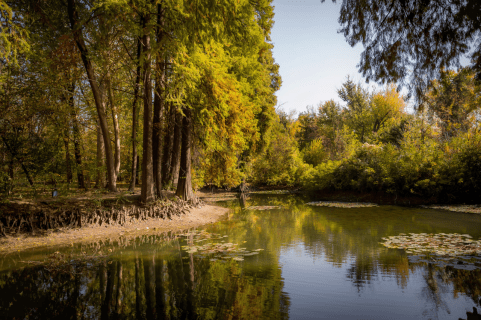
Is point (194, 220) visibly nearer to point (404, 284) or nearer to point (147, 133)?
point (147, 133)

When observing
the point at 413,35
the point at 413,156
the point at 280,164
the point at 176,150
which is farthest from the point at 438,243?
the point at 280,164

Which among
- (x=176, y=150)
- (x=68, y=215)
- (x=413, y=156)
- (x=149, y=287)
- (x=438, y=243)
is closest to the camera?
(x=149, y=287)

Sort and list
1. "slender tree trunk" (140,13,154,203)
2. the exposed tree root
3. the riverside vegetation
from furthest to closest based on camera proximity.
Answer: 1. "slender tree trunk" (140,13,154,203)
2. the exposed tree root
3. the riverside vegetation

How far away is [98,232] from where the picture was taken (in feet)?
31.8

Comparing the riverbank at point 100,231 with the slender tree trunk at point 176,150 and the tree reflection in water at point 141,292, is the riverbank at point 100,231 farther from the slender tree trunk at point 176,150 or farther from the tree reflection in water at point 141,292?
the tree reflection in water at point 141,292

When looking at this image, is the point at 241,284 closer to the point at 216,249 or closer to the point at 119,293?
the point at 119,293

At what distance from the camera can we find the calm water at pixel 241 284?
13.4 feet

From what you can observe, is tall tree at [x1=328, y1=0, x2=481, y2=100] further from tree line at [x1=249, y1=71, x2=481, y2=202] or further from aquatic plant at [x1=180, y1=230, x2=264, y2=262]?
aquatic plant at [x1=180, y1=230, x2=264, y2=262]

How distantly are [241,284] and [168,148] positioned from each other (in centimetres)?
1179

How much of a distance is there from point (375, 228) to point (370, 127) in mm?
36785

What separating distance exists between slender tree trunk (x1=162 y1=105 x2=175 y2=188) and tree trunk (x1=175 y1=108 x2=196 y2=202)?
0.63m

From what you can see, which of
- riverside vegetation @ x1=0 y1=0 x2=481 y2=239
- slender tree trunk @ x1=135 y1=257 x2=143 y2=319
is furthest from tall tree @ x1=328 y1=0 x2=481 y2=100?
slender tree trunk @ x1=135 y1=257 x2=143 y2=319

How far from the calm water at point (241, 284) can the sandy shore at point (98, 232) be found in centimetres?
88

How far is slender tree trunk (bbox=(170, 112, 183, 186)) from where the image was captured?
1450 cm
